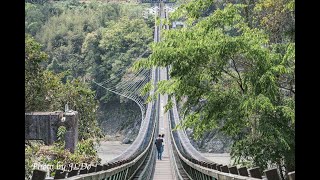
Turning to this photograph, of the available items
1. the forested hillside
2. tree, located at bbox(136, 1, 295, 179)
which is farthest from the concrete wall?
the forested hillside

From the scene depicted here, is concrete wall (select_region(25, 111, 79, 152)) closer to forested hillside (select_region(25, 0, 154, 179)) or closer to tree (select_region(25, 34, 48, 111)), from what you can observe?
tree (select_region(25, 34, 48, 111))

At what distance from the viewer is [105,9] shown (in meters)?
43.9

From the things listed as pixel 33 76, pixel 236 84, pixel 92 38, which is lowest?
pixel 236 84

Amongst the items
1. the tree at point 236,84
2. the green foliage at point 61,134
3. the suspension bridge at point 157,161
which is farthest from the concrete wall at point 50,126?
the tree at point 236,84

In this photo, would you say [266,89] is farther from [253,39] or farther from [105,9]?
[105,9]

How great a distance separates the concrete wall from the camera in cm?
897

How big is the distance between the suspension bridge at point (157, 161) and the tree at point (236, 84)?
0.57 metres

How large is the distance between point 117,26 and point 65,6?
5.46m

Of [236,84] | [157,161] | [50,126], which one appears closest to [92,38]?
[157,161]

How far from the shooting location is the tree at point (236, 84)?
5.88 meters

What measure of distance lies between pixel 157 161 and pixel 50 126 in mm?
4299

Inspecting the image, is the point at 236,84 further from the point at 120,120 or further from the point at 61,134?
the point at 120,120

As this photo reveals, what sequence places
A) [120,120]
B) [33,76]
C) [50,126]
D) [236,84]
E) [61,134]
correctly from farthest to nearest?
[120,120]
[33,76]
[50,126]
[61,134]
[236,84]

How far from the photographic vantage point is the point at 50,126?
9.28m
